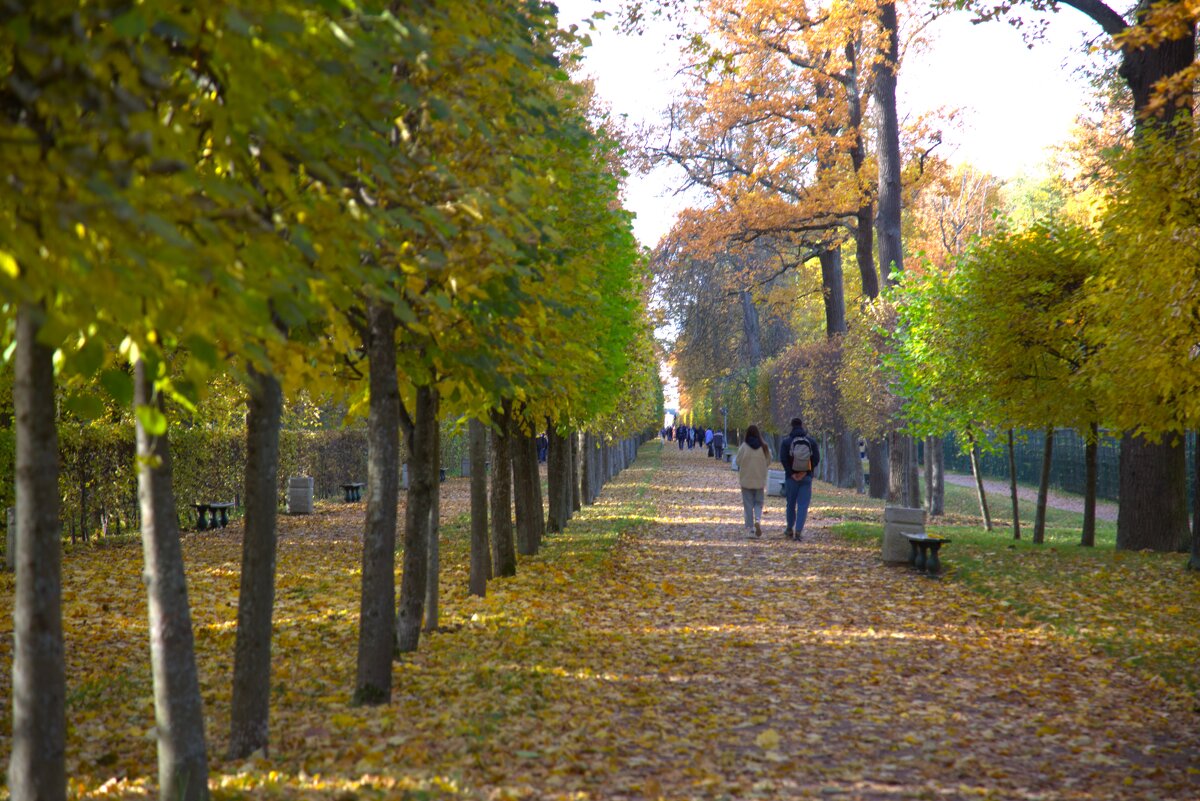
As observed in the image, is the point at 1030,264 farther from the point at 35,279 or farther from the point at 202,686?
the point at 35,279

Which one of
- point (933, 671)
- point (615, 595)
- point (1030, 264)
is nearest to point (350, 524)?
point (615, 595)

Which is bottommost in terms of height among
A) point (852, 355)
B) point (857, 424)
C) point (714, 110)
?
point (857, 424)

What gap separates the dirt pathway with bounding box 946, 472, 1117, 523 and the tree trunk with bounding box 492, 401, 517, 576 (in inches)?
712

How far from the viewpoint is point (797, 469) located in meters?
17.2

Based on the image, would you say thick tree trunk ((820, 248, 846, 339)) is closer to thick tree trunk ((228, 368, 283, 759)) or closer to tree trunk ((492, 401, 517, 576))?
tree trunk ((492, 401, 517, 576))

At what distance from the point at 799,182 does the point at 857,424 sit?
7149 millimetres

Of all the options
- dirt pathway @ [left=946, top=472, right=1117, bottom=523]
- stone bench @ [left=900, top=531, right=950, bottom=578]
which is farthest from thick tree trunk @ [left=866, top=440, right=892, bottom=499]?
stone bench @ [left=900, top=531, right=950, bottom=578]

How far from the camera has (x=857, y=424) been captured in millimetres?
28969

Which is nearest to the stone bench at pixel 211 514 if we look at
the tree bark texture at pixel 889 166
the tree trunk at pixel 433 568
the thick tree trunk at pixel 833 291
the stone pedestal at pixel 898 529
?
the tree trunk at pixel 433 568

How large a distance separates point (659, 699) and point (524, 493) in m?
7.77

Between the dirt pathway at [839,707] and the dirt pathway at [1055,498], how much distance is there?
18.1 meters

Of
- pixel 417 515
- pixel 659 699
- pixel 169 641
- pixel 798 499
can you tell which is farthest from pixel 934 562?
pixel 169 641

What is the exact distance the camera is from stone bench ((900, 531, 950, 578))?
13492mm

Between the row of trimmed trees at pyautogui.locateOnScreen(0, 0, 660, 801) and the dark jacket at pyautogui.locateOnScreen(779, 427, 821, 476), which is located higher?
the row of trimmed trees at pyautogui.locateOnScreen(0, 0, 660, 801)
